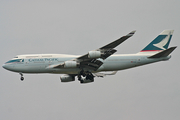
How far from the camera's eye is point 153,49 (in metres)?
48.8

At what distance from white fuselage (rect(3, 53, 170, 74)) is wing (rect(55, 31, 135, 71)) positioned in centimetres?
130

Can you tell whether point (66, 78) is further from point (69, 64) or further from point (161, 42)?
point (161, 42)

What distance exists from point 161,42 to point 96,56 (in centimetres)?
1491

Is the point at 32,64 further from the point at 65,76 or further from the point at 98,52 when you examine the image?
the point at 98,52

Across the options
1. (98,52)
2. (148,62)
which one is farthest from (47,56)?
(148,62)

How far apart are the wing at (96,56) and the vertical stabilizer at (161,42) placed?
9.82 m

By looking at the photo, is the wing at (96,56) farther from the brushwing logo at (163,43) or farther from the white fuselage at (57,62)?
the brushwing logo at (163,43)

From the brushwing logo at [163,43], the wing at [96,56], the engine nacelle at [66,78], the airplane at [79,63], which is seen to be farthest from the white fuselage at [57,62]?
the brushwing logo at [163,43]

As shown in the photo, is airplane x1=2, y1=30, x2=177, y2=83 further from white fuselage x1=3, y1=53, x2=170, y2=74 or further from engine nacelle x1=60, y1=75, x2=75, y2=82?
engine nacelle x1=60, y1=75, x2=75, y2=82

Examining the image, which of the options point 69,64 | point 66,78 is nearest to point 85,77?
point 66,78

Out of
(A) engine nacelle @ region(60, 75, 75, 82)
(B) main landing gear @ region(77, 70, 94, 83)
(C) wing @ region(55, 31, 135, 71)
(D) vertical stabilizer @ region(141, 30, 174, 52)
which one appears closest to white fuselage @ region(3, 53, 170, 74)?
(B) main landing gear @ region(77, 70, 94, 83)

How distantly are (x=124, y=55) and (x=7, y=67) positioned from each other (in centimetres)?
1734

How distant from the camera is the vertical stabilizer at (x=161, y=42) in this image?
48969mm

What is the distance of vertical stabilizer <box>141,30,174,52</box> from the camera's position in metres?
49.0
